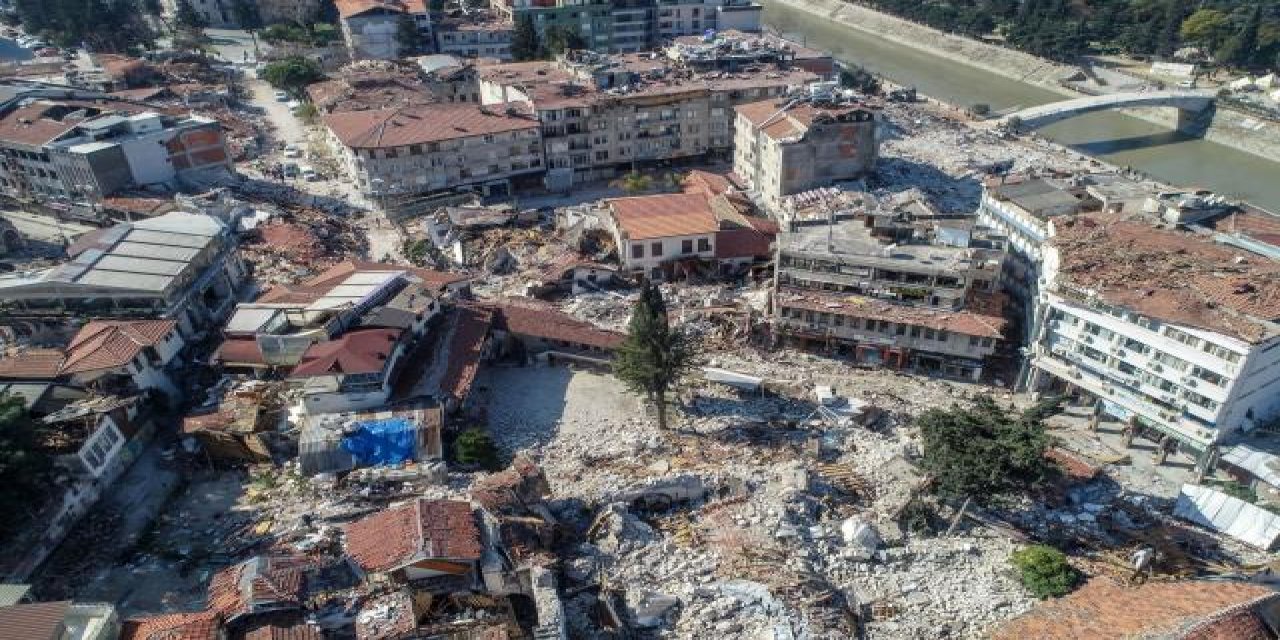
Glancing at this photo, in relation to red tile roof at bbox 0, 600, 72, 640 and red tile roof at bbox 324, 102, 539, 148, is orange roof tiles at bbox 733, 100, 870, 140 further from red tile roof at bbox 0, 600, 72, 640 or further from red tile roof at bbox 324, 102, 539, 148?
red tile roof at bbox 0, 600, 72, 640

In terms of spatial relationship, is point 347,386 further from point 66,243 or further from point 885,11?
point 885,11

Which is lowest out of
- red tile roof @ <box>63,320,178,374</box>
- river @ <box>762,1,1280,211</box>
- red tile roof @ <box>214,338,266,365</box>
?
river @ <box>762,1,1280,211</box>

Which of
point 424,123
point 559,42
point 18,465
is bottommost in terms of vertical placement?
point 18,465

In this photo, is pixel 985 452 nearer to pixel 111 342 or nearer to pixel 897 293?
pixel 897 293

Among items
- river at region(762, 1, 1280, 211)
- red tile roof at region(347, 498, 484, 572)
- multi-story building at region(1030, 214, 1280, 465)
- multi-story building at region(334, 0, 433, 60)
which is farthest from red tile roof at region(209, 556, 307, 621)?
river at region(762, 1, 1280, 211)

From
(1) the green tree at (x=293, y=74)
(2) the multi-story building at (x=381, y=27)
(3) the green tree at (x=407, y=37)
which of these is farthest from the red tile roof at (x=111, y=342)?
(2) the multi-story building at (x=381, y=27)

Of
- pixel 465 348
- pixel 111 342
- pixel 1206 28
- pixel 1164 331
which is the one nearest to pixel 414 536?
pixel 465 348
